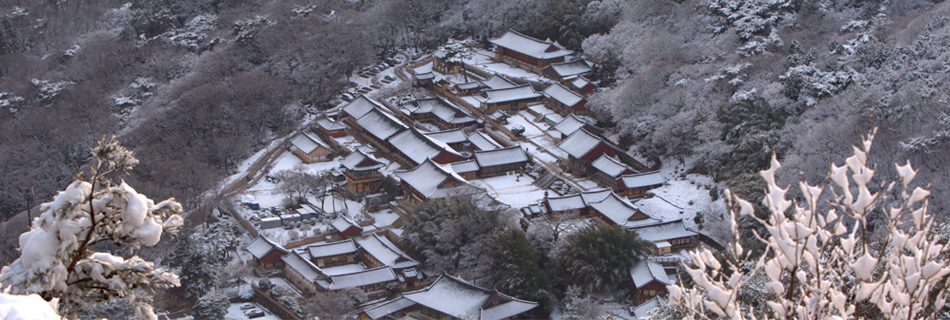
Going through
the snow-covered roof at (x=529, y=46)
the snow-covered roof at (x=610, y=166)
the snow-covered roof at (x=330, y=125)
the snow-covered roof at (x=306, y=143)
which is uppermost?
the snow-covered roof at (x=610, y=166)

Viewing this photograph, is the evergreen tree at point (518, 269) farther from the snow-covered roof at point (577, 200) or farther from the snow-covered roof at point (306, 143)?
the snow-covered roof at point (306, 143)

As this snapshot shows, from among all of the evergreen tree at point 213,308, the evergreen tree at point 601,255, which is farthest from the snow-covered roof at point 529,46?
the evergreen tree at point 213,308

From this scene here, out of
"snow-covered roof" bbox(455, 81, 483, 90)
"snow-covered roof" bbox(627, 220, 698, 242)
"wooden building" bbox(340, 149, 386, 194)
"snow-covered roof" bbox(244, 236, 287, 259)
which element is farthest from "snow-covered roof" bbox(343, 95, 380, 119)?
"snow-covered roof" bbox(627, 220, 698, 242)

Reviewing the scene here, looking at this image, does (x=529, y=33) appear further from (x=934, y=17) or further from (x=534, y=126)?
(x=934, y=17)

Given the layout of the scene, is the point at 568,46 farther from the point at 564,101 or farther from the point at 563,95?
the point at 564,101

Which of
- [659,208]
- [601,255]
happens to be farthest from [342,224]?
[659,208]

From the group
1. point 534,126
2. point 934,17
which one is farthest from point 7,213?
point 934,17
